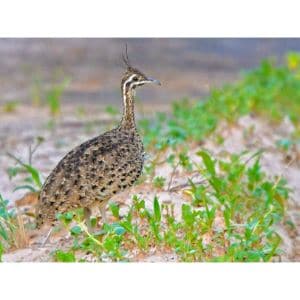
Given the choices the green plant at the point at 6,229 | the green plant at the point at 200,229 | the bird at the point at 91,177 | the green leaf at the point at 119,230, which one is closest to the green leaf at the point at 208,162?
the green plant at the point at 200,229

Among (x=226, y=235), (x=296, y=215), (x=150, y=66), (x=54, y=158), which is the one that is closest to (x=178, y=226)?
(x=226, y=235)

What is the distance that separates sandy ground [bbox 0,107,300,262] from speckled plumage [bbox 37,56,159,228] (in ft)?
0.82

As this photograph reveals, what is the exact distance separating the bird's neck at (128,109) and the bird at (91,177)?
101 millimetres

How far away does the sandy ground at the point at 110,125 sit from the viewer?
5.68 m

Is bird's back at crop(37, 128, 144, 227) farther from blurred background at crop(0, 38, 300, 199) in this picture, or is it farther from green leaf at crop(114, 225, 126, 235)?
blurred background at crop(0, 38, 300, 199)

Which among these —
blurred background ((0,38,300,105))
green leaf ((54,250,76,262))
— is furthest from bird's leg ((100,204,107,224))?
blurred background ((0,38,300,105))

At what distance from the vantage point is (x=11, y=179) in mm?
6102

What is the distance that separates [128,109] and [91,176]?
1.59ft

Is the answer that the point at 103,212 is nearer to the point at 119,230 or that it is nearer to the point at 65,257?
the point at 119,230

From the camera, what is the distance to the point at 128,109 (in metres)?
5.50

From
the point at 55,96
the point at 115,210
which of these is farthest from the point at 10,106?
the point at 115,210

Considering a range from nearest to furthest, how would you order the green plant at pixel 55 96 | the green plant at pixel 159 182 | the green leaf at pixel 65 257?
the green leaf at pixel 65 257, the green plant at pixel 159 182, the green plant at pixel 55 96

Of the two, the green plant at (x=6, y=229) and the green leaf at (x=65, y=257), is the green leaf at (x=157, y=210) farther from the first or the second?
the green plant at (x=6, y=229)

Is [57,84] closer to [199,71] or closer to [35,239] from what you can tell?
[199,71]
